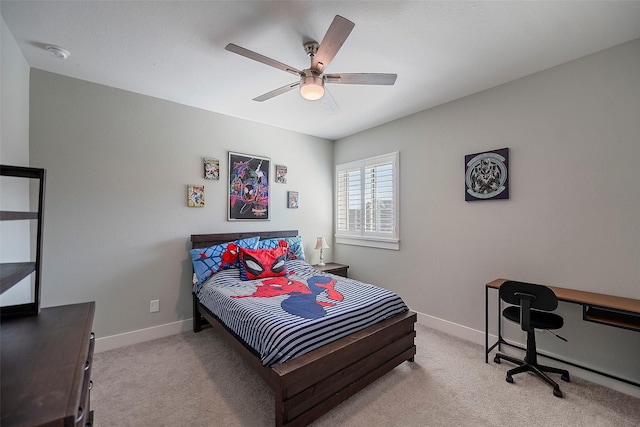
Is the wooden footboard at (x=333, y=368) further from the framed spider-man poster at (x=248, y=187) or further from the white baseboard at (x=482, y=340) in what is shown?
the framed spider-man poster at (x=248, y=187)

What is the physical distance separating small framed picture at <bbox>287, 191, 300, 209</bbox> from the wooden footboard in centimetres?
208

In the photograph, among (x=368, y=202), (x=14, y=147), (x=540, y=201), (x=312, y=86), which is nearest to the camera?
(x=312, y=86)

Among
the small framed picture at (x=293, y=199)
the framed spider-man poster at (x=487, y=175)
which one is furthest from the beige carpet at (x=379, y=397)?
the small framed picture at (x=293, y=199)

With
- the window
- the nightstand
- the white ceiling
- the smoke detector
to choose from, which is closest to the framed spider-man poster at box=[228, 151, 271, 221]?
the white ceiling

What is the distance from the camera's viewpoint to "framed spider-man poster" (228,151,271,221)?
11.6ft

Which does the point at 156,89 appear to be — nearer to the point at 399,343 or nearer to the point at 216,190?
the point at 216,190

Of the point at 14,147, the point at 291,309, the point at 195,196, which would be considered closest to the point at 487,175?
the point at 291,309

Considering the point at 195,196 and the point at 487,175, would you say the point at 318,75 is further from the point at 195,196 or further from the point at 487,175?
the point at 195,196

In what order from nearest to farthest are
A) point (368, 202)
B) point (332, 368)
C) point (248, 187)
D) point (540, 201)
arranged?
1. point (332, 368)
2. point (540, 201)
3. point (248, 187)
4. point (368, 202)

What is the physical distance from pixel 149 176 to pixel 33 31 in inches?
54.8

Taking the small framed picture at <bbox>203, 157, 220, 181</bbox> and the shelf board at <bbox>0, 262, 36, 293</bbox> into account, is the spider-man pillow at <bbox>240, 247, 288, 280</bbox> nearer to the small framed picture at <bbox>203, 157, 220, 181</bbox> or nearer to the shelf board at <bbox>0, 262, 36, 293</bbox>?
the small framed picture at <bbox>203, 157, 220, 181</bbox>

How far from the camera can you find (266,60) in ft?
5.79

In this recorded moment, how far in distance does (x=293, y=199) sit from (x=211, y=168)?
127 cm

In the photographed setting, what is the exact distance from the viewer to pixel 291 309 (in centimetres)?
211
